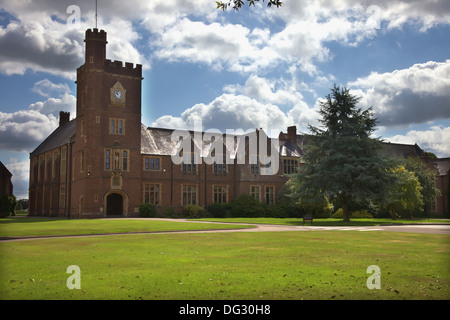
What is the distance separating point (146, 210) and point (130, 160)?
6314 mm

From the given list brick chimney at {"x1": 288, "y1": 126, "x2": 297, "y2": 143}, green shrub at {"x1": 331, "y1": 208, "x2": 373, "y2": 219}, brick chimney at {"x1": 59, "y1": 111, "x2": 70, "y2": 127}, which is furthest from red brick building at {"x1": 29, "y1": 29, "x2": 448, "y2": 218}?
green shrub at {"x1": 331, "y1": 208, "x2": 373, "y2": 219}

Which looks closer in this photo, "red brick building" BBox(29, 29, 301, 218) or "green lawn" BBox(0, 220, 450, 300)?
"green lawn" BBox(0, 220, 450, 300)

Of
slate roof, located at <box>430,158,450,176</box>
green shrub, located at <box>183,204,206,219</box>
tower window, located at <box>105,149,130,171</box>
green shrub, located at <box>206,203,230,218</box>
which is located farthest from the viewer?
slate roof, located at <box>430,158,450,176</box>

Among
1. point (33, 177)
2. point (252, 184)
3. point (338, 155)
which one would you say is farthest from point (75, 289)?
point (33, 177)

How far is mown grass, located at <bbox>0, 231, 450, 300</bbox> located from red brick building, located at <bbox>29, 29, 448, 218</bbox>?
103 ft

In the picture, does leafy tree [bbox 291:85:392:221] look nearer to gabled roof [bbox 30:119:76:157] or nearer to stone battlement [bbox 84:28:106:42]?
stone battlement [bbox 84:28:106:42]

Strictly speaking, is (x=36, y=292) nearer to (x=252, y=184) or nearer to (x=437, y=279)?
(x=437, y=279)

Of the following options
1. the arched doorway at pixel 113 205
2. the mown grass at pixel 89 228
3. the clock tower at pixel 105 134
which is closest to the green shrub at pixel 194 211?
the clock tower at pixel 105 134

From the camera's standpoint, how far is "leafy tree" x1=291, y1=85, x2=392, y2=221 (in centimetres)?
4112

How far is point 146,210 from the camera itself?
170 ft

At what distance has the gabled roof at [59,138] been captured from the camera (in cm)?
6217
